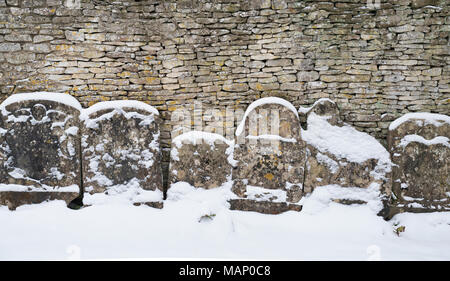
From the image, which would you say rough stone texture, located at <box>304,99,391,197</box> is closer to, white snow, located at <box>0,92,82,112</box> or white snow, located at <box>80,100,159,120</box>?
white snow, located at <box>80,100,159,120</box>

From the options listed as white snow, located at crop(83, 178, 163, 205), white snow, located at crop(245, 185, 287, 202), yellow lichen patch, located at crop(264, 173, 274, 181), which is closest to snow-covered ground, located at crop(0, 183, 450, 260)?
white snow, located at crop(83, 178, 163, 205)

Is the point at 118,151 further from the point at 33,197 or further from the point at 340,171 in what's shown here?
the point at 340,171

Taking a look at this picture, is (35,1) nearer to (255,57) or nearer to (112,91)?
(112,91)

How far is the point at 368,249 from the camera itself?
2.26 m

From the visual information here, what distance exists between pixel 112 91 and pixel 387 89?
3.25 metres

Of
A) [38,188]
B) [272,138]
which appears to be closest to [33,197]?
[38,188]

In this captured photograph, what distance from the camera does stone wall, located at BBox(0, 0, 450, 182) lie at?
293 cm

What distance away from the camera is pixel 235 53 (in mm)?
3006

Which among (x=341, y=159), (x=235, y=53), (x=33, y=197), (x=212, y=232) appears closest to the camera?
(x=212, y=232)

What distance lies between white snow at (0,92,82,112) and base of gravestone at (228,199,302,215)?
6.69 ft

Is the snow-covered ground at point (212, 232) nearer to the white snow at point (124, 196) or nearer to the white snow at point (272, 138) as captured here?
the white snow at point (124, 196)

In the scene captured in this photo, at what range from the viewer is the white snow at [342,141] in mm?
2723

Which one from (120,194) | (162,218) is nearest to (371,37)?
(162,218)

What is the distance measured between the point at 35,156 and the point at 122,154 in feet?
2.92
